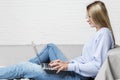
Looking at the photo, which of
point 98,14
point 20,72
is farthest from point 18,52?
point 98,14

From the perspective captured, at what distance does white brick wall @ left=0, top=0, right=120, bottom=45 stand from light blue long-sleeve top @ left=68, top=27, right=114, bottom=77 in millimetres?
1727

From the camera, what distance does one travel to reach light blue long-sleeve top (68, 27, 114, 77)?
2068mm

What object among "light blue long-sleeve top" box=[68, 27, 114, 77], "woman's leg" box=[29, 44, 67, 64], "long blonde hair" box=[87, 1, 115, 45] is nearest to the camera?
"light blue long-sleeve top" box=[68, 27, 114, 77]

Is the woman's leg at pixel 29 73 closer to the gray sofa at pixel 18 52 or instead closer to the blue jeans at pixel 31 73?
the blue jeans at pixel 31 73

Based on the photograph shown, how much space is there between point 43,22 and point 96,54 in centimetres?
195

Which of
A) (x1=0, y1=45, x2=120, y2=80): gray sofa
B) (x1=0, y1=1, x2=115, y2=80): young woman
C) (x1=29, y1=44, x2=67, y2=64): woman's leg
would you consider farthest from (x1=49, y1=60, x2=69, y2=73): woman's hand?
(x1=0, y1=45, x2=120, y2=80): gray sofa

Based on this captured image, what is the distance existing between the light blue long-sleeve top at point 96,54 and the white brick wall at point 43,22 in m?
1.73

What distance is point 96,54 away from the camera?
2.07 metres

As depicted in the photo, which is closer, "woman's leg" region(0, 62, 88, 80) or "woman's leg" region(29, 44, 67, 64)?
"woman's leg" region(0, 62, 88, 80)

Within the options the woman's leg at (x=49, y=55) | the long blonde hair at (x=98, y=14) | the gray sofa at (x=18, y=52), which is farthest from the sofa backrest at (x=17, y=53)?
the long blonde hair at (x=98, y=14)

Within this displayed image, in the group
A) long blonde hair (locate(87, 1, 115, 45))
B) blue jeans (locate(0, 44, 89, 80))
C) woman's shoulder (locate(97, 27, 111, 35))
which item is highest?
long blonde hair (locate(87, 1, 115, 45))

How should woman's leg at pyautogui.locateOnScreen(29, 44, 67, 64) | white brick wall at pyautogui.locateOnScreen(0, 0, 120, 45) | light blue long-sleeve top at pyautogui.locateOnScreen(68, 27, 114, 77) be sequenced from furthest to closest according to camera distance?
1. white brick wall at pyautogui.locateOnScreen(0, 0, 120, 45)
2. woman's leg at pyautogui.locateOnScreen(29, 44, 67, 64)
3. light blue long-sleeve top at pyautogui.locateOnScreen(68, 27, 114, 77)

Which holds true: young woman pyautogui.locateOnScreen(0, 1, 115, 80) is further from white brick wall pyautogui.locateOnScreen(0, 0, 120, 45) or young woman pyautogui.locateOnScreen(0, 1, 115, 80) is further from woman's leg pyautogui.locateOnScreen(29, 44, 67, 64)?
white brick wall pyautogui.locateOnScreen(0, 0, 120, 45)

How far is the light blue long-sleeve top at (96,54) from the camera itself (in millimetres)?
2068
